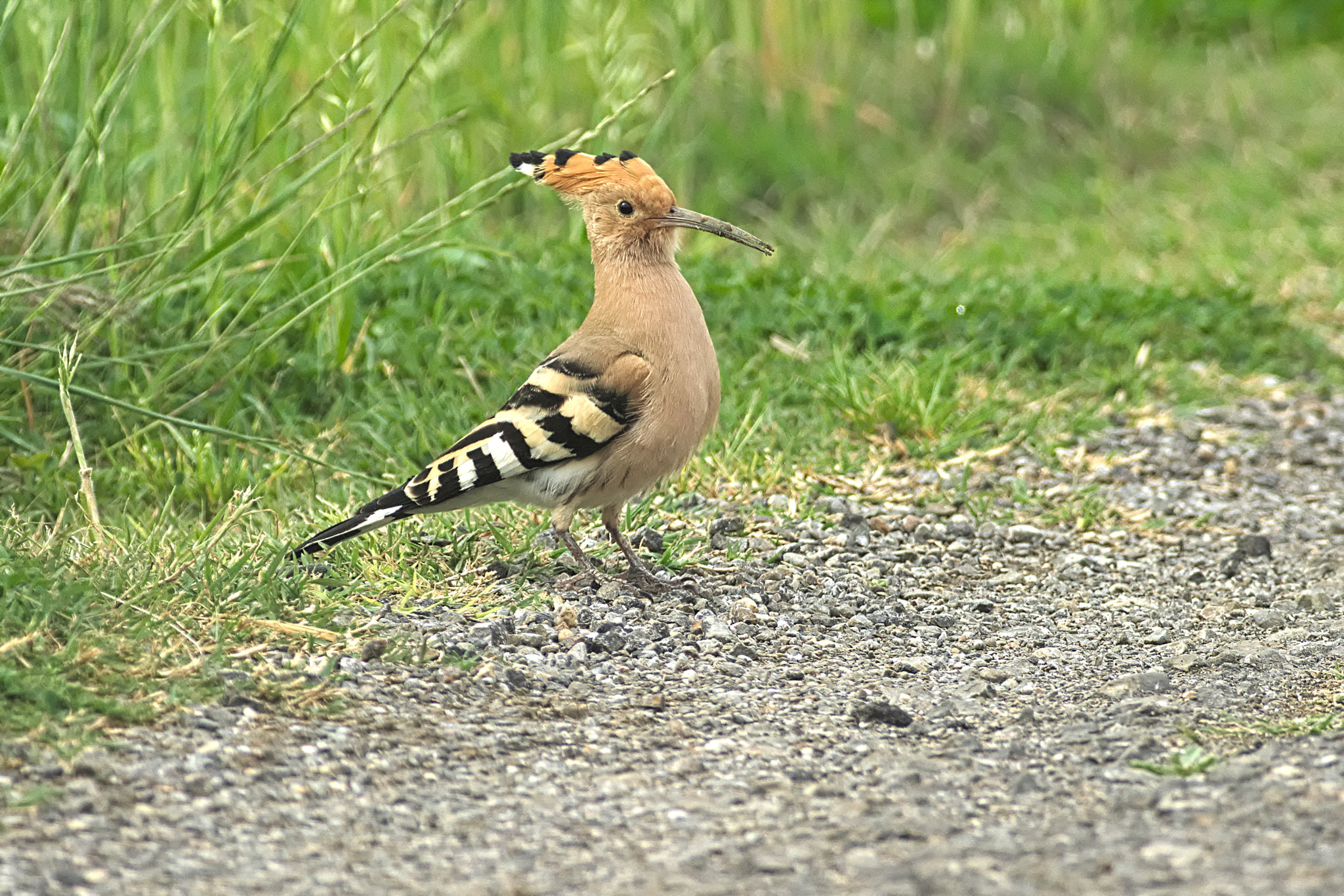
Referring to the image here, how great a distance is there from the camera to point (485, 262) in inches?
232

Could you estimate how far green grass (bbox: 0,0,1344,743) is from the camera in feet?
12.4

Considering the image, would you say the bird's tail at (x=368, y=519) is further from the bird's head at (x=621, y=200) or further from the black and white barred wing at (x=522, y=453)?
the bird's head at (x=621, y=200)

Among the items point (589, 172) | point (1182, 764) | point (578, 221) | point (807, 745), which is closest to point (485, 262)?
point (578, 221)

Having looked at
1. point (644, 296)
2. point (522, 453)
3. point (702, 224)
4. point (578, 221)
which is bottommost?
point (578, 221)

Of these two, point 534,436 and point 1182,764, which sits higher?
point 534,436

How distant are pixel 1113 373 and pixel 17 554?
3.68 meters

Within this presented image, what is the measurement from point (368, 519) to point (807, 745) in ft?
3.95

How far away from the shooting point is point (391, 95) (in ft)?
13.9

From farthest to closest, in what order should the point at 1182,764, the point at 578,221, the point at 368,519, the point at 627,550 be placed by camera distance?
the point at 578,221 < the point at 627,550 < the point at 368,519 < the point at 1182,764

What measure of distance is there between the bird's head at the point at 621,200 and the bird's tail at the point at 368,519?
0.83 m

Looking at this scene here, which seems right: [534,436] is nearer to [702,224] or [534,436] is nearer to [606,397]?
[606,397]

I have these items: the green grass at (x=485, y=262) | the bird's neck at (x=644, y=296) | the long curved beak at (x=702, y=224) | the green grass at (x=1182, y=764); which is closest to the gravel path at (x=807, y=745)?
the green grass at (x=1182, y=764)

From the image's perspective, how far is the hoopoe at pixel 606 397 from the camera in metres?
3.69

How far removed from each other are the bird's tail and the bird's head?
2.71ft
